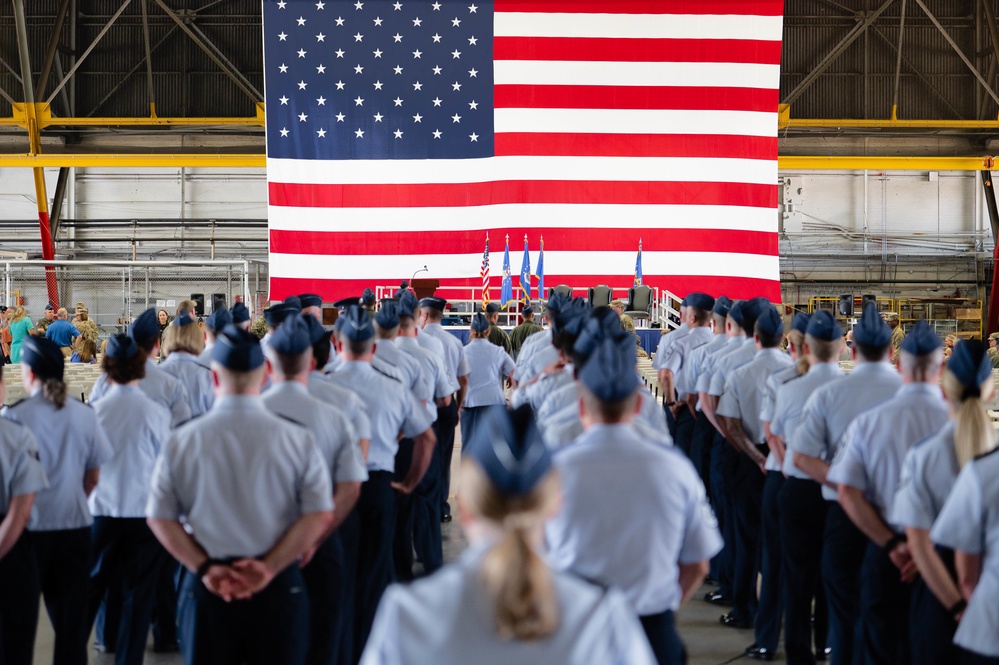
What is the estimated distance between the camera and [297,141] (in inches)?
681

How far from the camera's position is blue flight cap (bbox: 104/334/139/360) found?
13.3 feet

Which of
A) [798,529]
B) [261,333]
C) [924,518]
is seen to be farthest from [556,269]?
[924,518]

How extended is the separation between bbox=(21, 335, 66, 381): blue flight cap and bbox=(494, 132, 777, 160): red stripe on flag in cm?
A: 1404

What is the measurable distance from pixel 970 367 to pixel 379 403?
2321 millimetres

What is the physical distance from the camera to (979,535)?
2.62m

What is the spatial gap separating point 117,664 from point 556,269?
522 inches

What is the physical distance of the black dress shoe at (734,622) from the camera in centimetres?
548

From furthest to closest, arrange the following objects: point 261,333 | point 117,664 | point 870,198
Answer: point 870,198
point 261,333
point 117,664

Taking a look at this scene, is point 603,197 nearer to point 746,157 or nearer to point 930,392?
point 746,157

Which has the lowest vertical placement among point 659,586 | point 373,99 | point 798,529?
point 798,529

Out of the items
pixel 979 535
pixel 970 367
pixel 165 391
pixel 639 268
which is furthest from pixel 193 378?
pixel 639 268

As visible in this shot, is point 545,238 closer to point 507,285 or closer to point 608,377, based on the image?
point 507,285

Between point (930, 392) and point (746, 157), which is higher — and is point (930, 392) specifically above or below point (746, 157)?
below

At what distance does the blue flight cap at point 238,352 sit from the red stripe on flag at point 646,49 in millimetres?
14817
